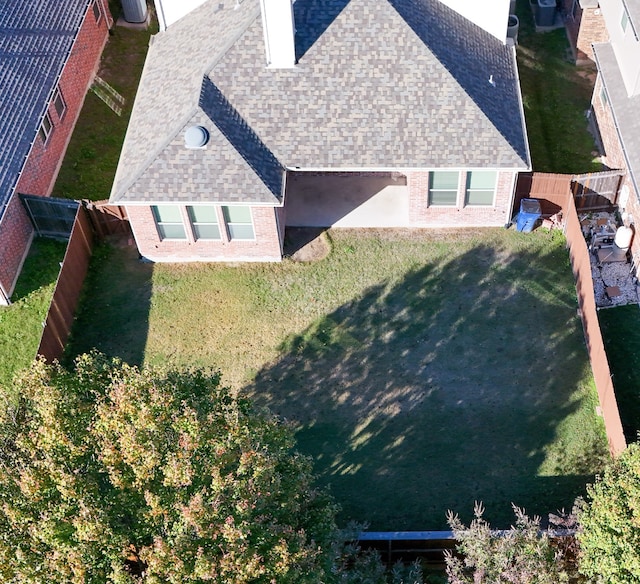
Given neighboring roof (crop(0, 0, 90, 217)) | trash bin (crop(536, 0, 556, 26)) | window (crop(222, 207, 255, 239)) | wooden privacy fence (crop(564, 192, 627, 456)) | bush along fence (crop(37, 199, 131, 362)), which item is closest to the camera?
wooden privacy fence (crop(564, 192, 627, 456))

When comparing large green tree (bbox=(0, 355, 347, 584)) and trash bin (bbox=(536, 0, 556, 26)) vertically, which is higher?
trash bin (bbox=(536, 0, 556, 26))

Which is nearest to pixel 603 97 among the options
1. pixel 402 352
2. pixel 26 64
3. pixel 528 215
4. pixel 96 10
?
pixel 528 215

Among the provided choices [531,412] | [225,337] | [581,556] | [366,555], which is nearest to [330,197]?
[225,337]

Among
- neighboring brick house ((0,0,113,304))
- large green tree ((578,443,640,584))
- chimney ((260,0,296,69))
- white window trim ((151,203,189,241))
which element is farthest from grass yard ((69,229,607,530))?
chimney ((260,0,296,69))

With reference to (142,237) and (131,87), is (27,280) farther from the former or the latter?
(131,87)

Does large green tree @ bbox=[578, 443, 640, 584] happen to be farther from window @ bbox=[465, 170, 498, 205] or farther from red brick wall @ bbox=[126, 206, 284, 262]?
red brick wall @ bbox=[126, 206, 284, 262]

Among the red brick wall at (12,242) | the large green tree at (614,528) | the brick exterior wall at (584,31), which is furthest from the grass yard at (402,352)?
the brick exterior wall at (584,31)

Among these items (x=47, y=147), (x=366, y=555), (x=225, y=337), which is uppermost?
(x=47, y=147)
